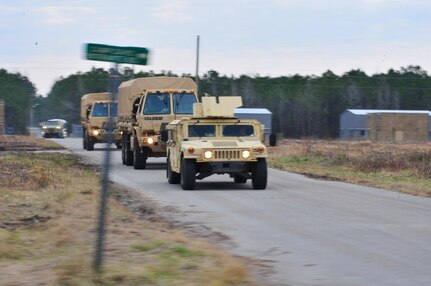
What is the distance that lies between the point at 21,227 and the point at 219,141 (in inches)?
352

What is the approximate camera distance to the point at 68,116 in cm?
12306

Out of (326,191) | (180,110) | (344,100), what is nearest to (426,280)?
(326,191)

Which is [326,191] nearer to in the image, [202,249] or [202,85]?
[202,249]

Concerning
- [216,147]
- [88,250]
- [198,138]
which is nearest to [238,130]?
[198,138]

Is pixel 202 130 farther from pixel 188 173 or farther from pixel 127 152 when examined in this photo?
pixel 127 152

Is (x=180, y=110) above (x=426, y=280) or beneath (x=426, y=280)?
above

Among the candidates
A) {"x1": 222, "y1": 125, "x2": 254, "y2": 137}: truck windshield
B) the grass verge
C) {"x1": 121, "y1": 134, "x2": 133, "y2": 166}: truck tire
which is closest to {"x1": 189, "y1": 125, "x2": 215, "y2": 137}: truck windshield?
{"x1": 222, "y1": 125, "x2": 254, "y2": 137}: truck windshield

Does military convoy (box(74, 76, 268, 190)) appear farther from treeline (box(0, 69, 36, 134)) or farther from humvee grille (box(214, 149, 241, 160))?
treeline (box(0, 69, 36, 134))

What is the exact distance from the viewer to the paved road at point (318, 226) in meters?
10.0

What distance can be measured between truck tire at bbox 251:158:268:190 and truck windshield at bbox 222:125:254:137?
1266 millimetres

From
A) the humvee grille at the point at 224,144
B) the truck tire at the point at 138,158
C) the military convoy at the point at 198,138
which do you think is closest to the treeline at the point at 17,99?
the truck tire at the point at 138,158

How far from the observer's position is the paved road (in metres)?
10.0

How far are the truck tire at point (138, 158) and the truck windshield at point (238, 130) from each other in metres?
8.07

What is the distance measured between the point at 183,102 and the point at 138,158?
2325 millimetres
